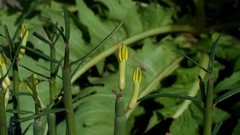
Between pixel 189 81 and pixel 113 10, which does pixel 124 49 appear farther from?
pixel 113 10

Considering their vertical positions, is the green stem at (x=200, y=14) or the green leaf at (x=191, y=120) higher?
the green stem at (x=200, y=14)

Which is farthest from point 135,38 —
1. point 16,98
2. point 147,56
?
point 16,98

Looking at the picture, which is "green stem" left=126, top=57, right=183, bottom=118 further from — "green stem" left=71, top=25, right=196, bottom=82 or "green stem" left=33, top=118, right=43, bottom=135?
"green stem" left=33, top=118, right=43, bottom=135

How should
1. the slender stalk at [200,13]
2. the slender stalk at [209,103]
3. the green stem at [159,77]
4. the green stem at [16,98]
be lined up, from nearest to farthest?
the slender stalk at [209,103] < the green stem at [16,98] < the green stem at [159,77] < the slender stalk at [200,13]

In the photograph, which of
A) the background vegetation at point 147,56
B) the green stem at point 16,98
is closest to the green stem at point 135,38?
the background vegetation at point 147,56

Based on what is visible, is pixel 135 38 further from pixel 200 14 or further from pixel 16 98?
pixel 16 98

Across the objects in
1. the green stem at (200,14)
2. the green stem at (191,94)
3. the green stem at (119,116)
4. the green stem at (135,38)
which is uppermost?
the green stem at (200,14)

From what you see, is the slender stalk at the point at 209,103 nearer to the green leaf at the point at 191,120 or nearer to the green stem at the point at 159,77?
the green leaf at the point at 191,120

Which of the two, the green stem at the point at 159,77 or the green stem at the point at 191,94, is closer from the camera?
the green stem at the point at 191,94

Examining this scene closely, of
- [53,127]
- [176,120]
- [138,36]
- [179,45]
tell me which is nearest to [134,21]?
[138,36]
